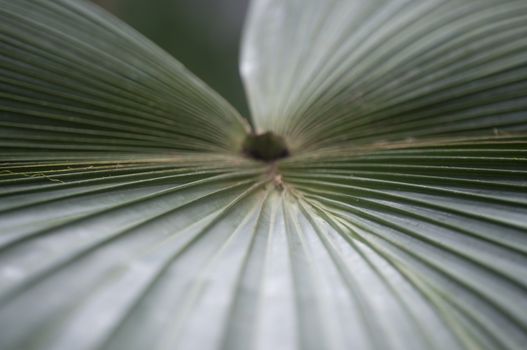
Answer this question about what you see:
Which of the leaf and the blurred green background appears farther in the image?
the blurred green background

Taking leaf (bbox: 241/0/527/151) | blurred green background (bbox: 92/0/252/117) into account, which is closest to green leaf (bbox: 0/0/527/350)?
leaf (bbox: 241/0/527/151)

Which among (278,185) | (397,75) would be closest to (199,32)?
(397,75)

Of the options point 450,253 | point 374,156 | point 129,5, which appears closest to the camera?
point 450,253

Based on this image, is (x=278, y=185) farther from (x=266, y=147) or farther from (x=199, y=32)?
(x=199, y=32)

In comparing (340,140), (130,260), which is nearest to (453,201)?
(340,140)

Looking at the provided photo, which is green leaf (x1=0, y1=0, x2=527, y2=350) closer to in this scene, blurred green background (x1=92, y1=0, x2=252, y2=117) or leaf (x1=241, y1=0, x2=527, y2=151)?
leaf (x1=241, y1=0, x2=527, y2=151)

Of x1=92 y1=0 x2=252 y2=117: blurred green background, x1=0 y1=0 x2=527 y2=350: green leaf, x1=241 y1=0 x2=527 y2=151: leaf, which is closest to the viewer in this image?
x1=0 y1=0 x2=527 y2=350: green leaf

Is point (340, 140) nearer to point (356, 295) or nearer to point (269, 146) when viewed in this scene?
point (269, 146)

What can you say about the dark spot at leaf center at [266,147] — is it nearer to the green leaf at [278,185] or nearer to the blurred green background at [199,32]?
the green leaf at [278,185]
